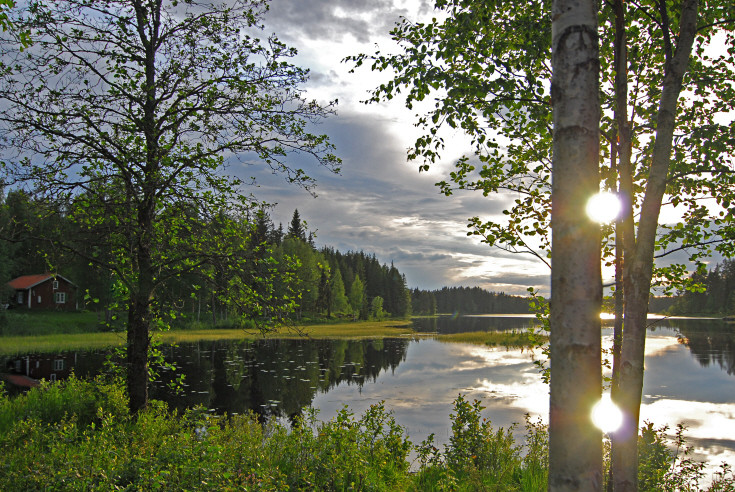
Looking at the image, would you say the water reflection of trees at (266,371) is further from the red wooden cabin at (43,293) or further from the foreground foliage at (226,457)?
the red wooden cabin at (43,293)

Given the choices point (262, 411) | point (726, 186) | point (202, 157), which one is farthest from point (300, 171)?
point (262, 411)

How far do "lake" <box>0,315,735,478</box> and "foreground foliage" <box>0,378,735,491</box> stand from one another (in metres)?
4.77

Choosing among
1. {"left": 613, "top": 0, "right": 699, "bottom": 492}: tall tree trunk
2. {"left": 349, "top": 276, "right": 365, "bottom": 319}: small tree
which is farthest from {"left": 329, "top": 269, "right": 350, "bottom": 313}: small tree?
{"left": 613, "top": 0, "right": 699, "bottom": 492}: tall tree trunk

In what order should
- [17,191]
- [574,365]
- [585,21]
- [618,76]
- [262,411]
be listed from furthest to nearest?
[262,411]
[17,191]
[618,76]
[585,21]
[574,365]

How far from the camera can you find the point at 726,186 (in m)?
6.89

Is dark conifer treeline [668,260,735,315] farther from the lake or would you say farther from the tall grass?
the tall grass

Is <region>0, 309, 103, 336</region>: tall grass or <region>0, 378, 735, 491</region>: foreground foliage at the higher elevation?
<region>0, 378, 735, 491</region>: foreground foliage

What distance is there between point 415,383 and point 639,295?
2396 centimetres

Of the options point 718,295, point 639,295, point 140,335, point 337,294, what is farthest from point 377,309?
point 639,295

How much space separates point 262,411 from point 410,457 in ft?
27.5

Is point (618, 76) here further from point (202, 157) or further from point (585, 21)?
point (202, 157)

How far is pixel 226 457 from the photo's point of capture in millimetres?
7250

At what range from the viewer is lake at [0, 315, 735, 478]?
18.7 metres

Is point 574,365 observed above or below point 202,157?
below
